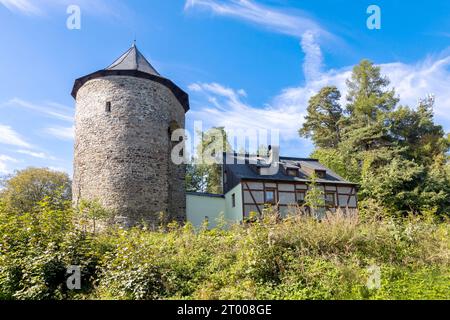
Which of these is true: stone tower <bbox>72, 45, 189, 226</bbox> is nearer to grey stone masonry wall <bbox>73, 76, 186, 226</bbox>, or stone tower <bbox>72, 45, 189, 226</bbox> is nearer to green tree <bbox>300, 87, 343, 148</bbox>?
grey stone masonry wall <bbox>73, 76, 186, 226</bbox>

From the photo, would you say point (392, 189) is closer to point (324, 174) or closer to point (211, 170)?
point (324, 174)

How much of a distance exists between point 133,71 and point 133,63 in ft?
3.06

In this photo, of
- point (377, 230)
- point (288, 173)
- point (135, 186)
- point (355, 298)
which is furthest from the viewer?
point (288, 173)

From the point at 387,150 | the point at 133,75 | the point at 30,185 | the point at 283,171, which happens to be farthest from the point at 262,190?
the point at 30,185

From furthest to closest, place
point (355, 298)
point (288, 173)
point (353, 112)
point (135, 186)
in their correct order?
point (353, 112) → point (288, 173) → point (135, 186) → point (355, 298)

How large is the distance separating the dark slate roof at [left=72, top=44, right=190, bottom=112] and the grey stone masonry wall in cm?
21

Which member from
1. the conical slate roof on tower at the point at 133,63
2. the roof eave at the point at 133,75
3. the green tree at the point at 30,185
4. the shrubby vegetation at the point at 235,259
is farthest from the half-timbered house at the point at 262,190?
the green tree at the point at 30,185

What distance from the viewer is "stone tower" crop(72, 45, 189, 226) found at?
45.4 feet

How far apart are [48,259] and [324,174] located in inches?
628

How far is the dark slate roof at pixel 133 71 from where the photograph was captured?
48.4 ft

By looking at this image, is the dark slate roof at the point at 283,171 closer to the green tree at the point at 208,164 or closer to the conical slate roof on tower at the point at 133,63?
the conical slate roof on tower at the point at 133,63

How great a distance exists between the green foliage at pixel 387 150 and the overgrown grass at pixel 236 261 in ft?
42.2

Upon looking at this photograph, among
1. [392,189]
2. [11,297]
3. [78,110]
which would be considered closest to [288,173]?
[392,189]

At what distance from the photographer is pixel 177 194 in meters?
16.2
